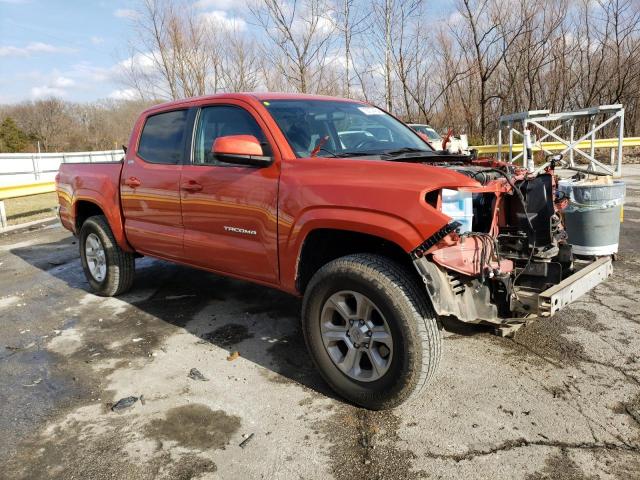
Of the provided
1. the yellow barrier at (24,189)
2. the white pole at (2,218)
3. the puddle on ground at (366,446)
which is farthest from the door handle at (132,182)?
the yellow barrier at (24,189)

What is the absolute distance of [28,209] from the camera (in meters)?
13.6

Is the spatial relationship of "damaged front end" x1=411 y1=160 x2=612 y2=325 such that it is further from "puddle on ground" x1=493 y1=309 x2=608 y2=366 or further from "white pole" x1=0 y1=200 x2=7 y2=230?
"white pole" x1=0 y1=200 x2=7 y2=230

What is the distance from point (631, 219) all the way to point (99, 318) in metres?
7.77

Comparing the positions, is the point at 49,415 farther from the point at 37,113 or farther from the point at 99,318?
the point at 37,113

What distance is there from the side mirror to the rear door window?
99 centimetres

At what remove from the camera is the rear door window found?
166 inches

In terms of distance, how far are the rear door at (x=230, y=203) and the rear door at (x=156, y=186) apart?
173mm

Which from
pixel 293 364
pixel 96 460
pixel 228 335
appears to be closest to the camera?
pixel 96 460

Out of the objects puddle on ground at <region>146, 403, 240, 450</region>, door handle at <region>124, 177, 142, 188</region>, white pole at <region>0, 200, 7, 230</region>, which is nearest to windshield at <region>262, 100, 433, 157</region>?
door handle at <region>124, 177, 142, 188</region>

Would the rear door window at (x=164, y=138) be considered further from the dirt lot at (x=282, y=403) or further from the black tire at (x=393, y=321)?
the black tire at (x=393, y=321)

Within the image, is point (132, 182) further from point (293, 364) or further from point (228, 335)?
point (293, 364)

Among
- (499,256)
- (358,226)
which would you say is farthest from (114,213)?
(499,256)

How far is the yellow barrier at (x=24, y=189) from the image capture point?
10526mm

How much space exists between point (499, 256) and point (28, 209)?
14.0 m
